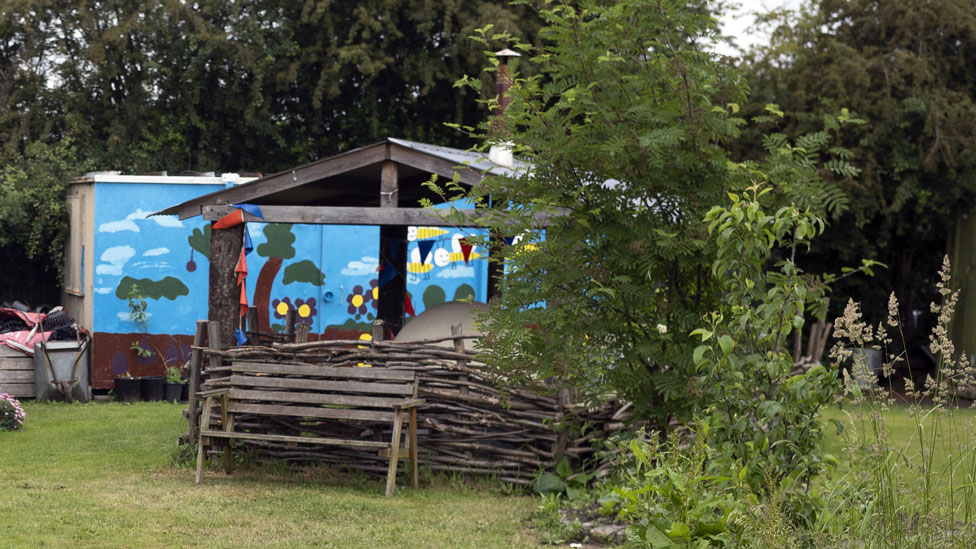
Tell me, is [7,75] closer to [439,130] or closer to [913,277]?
[439,130]

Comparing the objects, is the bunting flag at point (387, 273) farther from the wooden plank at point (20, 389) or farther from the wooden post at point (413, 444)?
the wooden post at point (413, 444)

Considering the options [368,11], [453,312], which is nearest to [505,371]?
[453,312]

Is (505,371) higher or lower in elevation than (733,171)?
lower

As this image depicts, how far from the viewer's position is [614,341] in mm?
5438

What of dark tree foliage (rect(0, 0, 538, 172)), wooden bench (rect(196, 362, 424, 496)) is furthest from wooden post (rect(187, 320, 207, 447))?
dark tree foliage (rect(0, 0, 538, 172))

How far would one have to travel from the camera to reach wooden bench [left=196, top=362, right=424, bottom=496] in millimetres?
7273

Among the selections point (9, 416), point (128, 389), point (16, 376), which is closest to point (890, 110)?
point (128, 389)

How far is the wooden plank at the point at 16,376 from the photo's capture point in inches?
487

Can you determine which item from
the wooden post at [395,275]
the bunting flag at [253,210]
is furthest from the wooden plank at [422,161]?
the wooden post at [395,275]

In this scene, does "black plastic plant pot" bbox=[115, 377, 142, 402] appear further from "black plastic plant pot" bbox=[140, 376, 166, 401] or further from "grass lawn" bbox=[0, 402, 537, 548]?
"grass lawn" bbox=[0, 402, 537, 548]

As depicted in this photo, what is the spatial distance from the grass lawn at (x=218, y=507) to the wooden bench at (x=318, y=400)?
35 centimetres

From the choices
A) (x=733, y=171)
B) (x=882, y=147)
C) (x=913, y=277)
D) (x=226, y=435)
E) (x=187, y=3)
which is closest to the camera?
(x=733, y=171)

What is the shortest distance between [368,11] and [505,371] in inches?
598

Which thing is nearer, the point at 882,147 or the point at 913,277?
the point at 882,147
